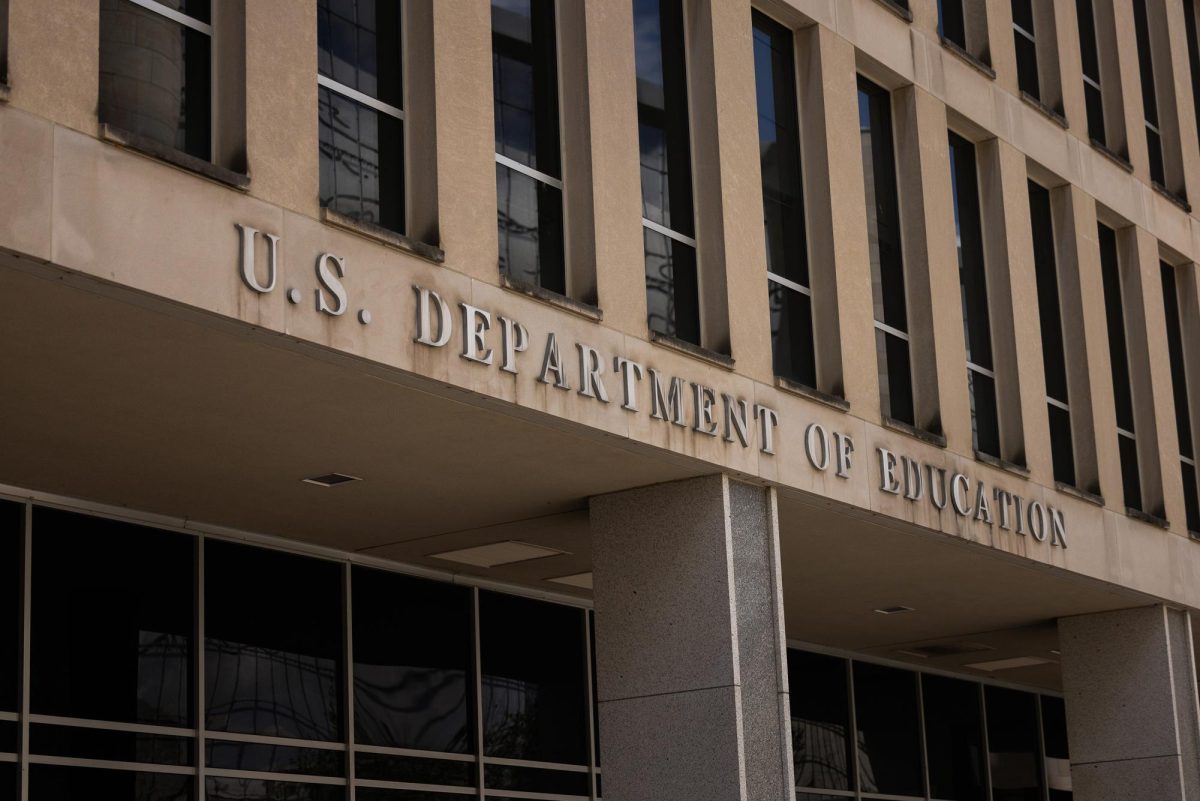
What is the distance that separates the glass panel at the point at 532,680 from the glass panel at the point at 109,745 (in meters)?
3.97

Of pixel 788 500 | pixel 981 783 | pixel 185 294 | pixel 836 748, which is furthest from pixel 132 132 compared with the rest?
pixel 981 783

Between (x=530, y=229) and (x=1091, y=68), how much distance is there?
1202cm

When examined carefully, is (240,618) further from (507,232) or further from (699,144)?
(699,144)

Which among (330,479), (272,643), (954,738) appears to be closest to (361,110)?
(330,479)

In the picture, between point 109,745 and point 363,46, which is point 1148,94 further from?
point 109,745

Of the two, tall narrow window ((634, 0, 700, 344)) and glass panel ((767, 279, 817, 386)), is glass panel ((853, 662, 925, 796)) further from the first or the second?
tall narrow window ((634, 0, 700, 344))

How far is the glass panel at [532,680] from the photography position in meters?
18.9

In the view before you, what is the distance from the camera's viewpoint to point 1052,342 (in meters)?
21.5

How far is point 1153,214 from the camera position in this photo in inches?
942

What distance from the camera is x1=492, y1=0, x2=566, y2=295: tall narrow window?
1442 cm

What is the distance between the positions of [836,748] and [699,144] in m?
11.0

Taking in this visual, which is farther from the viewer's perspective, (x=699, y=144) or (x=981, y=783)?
(x=981, y=783)

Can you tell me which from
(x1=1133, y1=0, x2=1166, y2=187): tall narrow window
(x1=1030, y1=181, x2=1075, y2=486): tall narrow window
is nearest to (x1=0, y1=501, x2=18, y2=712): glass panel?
(x1=1030, y1=181, x2=1075, y2=486): tall narrow window

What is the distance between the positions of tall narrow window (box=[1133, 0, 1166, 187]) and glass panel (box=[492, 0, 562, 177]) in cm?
1255
